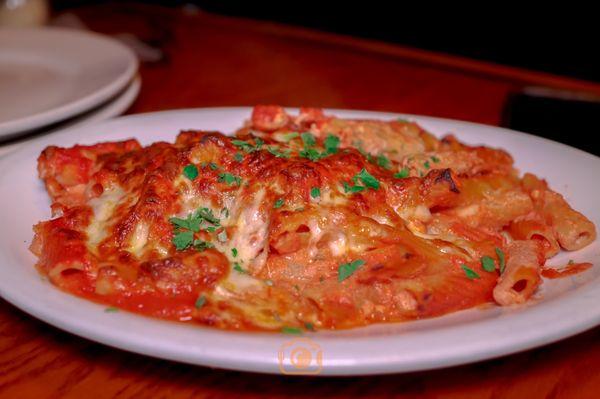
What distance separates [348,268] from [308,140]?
0.43 meters

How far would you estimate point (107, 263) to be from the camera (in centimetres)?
125

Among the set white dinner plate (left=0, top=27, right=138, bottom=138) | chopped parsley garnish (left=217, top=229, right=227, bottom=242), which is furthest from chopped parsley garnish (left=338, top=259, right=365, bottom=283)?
white dinner plate (left=0, top=27, right=138, bottom=138)

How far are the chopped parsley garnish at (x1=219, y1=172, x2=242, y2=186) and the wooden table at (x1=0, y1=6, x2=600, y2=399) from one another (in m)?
0.39

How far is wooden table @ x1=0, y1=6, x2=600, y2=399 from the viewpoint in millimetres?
1148

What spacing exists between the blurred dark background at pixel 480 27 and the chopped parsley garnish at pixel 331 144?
3.51 meters

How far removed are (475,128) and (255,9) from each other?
4136 mm

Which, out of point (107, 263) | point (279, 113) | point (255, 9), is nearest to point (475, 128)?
point (279, 113)

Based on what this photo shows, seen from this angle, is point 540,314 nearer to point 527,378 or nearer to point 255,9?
point 527,378

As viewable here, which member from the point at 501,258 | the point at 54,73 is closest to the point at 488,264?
the point at 501,258

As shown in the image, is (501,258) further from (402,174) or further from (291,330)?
→ (291,330)

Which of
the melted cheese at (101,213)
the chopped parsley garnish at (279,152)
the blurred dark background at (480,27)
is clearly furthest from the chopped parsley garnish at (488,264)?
the blurred dark background at (480,27)

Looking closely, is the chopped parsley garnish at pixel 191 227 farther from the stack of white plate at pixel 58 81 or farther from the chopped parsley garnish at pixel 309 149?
the stack of white plate at pixel 58 81

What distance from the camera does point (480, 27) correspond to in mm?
4980

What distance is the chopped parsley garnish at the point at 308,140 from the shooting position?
158 cm
